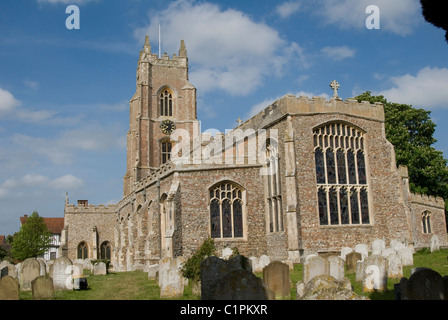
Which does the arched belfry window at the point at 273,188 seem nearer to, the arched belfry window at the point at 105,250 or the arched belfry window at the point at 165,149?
the arched belfry window at the point at 165,149

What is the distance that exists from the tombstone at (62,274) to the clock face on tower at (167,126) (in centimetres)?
3172

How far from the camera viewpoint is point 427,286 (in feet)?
22.9

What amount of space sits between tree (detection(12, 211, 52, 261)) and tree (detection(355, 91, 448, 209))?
1349 inches

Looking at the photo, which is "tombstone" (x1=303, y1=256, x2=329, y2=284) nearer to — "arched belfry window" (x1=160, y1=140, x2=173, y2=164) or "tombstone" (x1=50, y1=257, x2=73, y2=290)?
"tombstone" (x1=50, y1=257, x2=73, y2=290)

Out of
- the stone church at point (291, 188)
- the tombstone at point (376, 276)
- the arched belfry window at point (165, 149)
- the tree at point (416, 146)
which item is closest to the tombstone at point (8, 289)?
the tombstone at point (376, 276)

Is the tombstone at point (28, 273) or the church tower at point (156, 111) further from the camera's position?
the church tower at point (156, 111)

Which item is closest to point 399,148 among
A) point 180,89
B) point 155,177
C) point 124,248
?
point 155,177

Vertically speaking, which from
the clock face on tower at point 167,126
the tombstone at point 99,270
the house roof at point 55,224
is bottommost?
the tombstone at point 99,270

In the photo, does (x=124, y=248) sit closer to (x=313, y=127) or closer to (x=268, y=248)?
(x=268, y=248)

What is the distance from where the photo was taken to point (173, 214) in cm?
2014

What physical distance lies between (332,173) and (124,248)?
16381 mm

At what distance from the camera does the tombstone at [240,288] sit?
6848 mm

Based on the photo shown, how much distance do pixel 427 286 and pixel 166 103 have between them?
41253 mm
